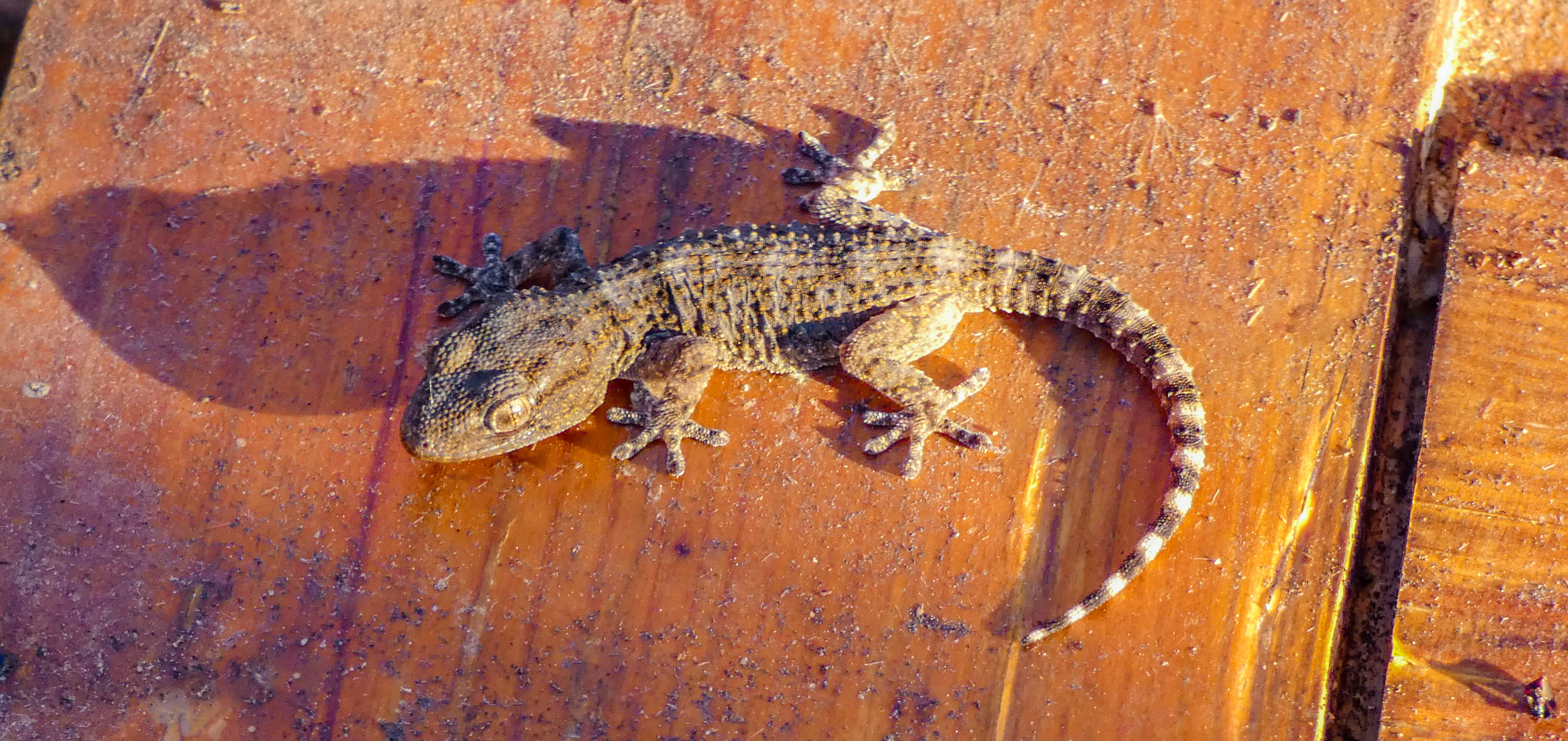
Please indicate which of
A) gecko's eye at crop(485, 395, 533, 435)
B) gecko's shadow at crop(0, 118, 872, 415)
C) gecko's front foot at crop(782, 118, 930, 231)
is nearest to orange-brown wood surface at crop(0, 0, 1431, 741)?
gecko's shadow at crop(0, 118, 872, 415)

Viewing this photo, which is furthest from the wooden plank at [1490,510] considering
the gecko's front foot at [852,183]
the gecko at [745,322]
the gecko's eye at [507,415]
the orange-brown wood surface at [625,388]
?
the gecko's eye at [507,415]

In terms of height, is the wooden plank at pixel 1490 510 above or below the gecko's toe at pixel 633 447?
above

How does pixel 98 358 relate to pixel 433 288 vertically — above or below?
below

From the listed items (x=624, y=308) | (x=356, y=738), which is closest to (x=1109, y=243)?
(x=624, y=308)

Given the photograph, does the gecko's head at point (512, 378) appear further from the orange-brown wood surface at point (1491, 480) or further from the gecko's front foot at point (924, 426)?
the orange-brown wood surface at point (1491, 480)

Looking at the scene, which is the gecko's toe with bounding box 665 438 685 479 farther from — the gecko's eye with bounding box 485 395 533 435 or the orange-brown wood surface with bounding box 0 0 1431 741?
the gecko's eye with bounding box 485 395 533 435

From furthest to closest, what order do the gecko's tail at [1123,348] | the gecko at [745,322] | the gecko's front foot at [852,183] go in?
1. the gecko's front foot at [852,183]
2. the gecko at [745,322]
3. the gecko's tail at [1123,348]

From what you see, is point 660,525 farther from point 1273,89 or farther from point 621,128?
point 1273,89
